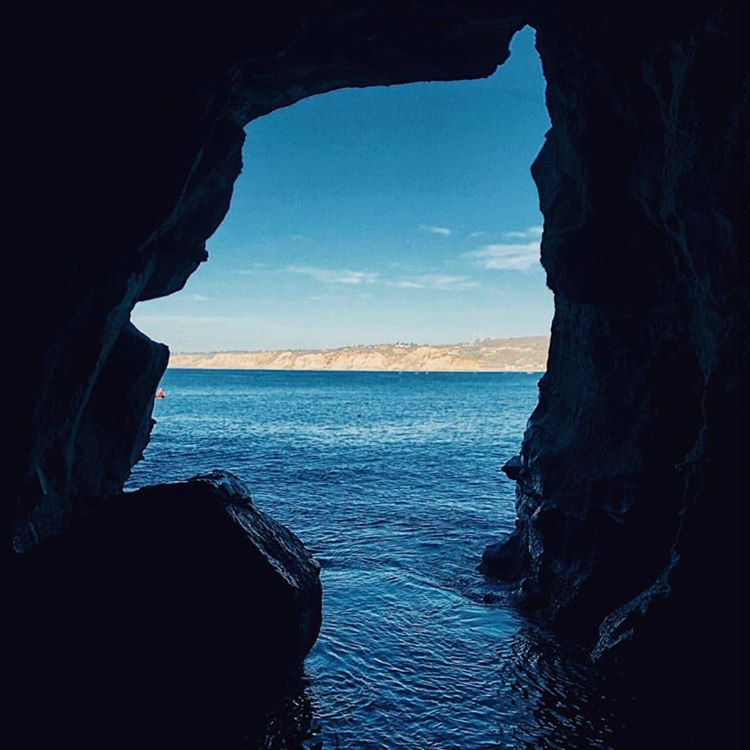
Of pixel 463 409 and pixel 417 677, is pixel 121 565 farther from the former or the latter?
pixel 463 409

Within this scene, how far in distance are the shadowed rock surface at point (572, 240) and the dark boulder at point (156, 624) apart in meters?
0.49

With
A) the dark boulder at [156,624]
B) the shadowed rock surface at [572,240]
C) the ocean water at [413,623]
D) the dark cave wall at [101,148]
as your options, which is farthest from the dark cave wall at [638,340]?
the dark boulder at [156,624]

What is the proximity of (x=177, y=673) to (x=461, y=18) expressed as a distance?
1551 centimetres

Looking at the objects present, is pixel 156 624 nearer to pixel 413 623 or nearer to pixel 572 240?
pixel 413 623

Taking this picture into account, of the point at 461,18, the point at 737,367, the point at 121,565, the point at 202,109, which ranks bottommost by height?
the point at 121,565

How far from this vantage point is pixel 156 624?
9.10m

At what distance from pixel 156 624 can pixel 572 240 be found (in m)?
13.5

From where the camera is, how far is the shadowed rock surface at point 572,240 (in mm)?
9234

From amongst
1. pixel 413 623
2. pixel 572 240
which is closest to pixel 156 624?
pixel 413 623

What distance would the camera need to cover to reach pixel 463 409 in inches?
3588

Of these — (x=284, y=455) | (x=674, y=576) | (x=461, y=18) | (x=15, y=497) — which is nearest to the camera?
(x=674, y=576)

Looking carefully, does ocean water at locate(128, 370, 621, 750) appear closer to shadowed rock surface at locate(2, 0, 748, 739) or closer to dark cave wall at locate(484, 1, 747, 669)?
dark cave wall at locate(484, 1, 747, 669)

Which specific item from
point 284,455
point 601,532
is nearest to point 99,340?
point 601,532

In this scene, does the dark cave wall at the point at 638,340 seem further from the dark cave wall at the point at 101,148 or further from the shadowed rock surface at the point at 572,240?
the dark cave wall at the point at 101,148
